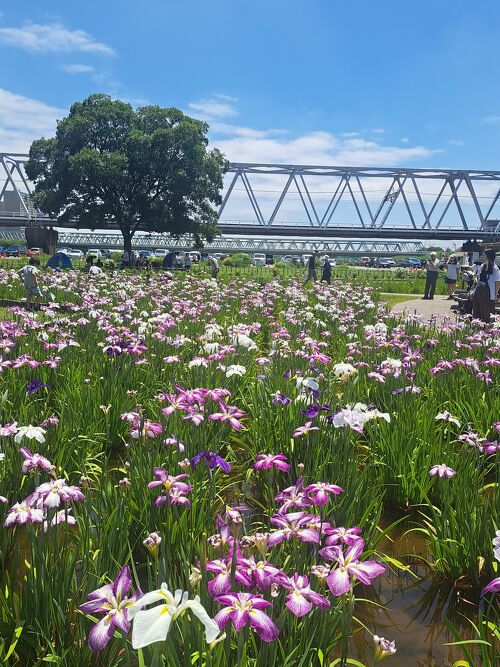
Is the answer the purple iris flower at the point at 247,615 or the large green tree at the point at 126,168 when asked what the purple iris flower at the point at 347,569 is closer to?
the purple iris flower at the point at 247,615

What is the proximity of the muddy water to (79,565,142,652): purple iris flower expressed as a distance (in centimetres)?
134

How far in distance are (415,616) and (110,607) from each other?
1.77 meters

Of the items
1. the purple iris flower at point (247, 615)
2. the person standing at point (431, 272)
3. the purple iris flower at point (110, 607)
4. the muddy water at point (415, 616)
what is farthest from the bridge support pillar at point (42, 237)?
the purple iris flower at point (247, 615)

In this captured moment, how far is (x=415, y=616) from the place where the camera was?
2754mm

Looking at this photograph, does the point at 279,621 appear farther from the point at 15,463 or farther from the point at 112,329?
the point at 112,329

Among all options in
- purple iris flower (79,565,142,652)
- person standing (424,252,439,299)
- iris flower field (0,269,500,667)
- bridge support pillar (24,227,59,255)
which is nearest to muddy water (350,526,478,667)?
iris flower field (0,269,500,667)

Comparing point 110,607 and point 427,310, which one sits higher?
point 110,607

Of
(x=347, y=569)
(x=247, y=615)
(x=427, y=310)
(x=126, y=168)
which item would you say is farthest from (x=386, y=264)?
(x=247, y=615)

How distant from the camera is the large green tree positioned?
33906 millimetres

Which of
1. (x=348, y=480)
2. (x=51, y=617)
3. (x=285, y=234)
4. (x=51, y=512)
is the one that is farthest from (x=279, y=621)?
(x=285, y=234)

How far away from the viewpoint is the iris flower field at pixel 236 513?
5.61 feet

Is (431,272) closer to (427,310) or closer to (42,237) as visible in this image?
(427,310)

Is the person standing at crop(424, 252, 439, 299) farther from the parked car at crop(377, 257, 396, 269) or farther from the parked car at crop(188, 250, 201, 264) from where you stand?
the parked car at crop(377, 257, 396, 269)

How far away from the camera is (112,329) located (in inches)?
243
